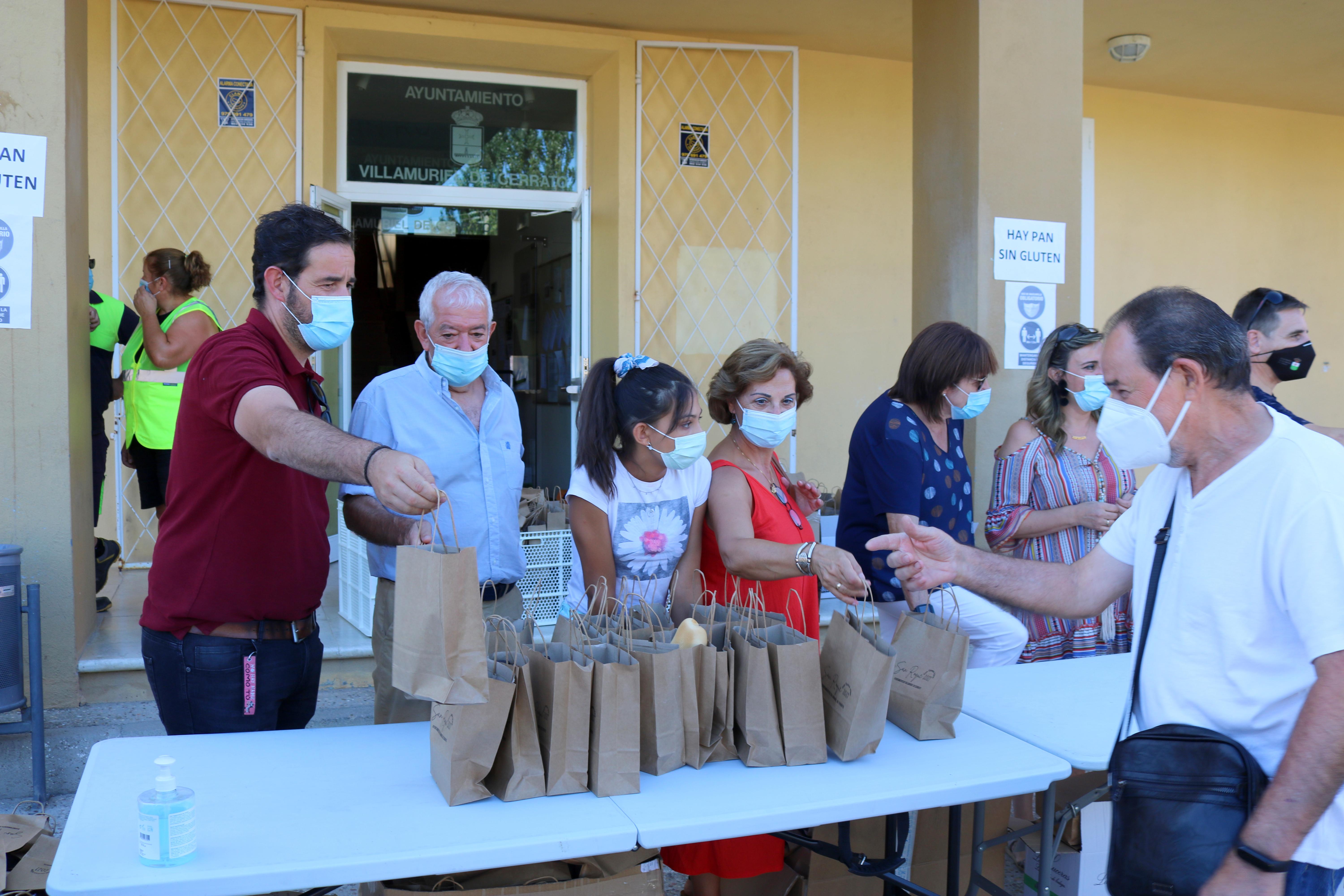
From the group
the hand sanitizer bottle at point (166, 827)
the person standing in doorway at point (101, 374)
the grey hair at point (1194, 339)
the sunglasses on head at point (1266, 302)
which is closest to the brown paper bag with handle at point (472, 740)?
the hand sanitizer bottle at point (166, 827)

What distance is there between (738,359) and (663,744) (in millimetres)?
1319

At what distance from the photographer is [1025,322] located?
15.9 ft

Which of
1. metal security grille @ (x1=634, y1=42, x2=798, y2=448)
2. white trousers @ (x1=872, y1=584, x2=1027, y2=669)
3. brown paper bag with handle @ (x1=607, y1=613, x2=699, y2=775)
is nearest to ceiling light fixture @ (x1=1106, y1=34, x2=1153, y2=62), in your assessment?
metal security grille @ (x1=634, y1=42, x2=798, y2=448)

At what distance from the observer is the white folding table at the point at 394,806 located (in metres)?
1.54

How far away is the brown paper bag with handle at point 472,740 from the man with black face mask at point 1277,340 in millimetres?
3052

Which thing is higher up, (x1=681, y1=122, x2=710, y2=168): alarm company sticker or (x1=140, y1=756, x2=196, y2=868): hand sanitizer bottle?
(x1=681, y1=122, x2=710, y2=168): alarm company sticker

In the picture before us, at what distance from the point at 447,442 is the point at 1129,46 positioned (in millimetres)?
5619

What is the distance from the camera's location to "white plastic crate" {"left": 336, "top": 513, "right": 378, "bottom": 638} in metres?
4.05

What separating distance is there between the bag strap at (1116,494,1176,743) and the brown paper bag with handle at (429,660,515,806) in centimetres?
111

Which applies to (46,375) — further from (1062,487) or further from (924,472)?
(1062,487)

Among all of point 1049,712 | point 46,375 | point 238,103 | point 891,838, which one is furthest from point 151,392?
point 1049,712

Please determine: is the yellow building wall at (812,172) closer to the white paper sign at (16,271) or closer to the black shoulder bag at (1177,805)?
the white paper sign at (16,271)

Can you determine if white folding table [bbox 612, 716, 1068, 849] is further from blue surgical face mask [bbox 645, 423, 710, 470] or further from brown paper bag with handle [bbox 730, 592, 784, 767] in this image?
blue surgical face mask [bbox 645, 423, 710, 470]

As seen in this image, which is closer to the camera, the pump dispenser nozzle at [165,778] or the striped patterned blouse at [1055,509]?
the pump dispenser nozzle at [165,778]
